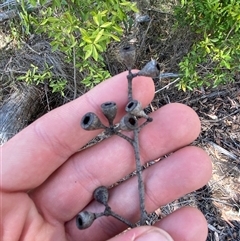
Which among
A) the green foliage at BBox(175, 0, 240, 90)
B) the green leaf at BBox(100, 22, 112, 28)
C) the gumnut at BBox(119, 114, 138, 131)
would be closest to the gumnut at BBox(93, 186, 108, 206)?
the gumnut at BBox(119, 114, 138, 131)

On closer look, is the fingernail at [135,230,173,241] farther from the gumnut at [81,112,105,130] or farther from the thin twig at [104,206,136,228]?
the gumnut at [81,112,105,130]

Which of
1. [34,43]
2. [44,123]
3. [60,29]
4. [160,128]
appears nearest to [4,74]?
[34,43]

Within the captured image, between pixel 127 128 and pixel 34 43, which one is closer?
pixel 127 128

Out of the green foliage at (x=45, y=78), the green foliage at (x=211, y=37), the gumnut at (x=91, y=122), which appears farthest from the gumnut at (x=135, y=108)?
the green foliage at (x=45, y=78)

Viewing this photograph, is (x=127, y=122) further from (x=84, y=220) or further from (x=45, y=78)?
(x=45, y=78)

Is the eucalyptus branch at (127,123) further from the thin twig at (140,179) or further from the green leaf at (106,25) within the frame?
the green leaf at (106,25)

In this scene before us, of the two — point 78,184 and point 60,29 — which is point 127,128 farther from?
point 60,29

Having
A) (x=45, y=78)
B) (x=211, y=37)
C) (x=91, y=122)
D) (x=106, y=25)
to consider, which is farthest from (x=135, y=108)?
(x=45, y=78)
